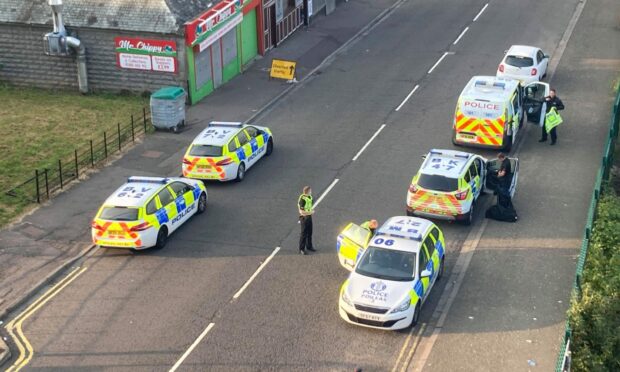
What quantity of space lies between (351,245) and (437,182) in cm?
432

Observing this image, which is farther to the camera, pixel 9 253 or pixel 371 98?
pixel 371 98

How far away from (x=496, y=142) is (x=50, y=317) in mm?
16829

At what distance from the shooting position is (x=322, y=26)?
52.5 m

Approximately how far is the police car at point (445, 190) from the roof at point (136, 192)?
7.26 m

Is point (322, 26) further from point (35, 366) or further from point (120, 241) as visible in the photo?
point (35, 366)

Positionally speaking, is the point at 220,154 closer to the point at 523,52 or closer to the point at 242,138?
the point at 242,138

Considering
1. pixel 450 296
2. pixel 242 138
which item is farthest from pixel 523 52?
pixel 450 296

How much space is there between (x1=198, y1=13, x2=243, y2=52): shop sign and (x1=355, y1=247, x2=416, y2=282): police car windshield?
18931mm

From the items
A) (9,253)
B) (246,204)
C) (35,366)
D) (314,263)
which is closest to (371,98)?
(246,204)

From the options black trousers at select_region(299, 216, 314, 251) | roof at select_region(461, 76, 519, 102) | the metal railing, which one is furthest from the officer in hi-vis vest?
roof at select_region(461, 76, 519, 102)

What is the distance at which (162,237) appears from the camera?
90.5 feet

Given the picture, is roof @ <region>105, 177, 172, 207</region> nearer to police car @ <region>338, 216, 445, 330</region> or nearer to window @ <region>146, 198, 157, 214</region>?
window @ <region>146, 198, 157, 214</region>

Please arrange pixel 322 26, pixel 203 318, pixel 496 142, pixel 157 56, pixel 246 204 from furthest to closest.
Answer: pixel 322 26
pixel 157 56
pixel 496 142
pixel 246 204
pixel 203 318

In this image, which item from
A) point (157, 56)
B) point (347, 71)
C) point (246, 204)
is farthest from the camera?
point (347, 71)
